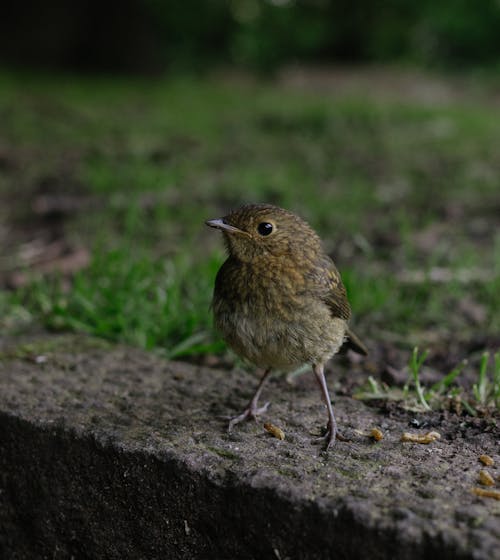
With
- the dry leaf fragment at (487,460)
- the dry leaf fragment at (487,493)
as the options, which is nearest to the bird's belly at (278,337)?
the dry leaf fragment at (487,460)

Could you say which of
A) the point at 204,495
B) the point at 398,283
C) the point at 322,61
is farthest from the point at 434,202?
the point at 322,61

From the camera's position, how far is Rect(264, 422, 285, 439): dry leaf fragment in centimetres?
273

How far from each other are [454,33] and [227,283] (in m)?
16.9

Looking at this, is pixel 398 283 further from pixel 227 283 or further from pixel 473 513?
pixel 473 513

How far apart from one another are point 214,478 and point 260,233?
103cm

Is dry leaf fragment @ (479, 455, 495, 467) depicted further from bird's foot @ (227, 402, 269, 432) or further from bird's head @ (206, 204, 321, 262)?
bird's head @ (206, 204, 321, 262)

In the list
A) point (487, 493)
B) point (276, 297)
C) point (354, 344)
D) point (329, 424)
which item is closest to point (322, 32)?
point (354, 344)

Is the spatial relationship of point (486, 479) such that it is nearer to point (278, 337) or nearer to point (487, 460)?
point (487, 460)

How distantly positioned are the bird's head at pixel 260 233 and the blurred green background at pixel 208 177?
0.78 metres

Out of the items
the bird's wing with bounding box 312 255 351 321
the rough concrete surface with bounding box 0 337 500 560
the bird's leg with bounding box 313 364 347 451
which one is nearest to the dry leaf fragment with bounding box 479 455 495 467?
the rough concrete surface with bounding box 0 337 500 560

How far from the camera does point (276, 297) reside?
288 cm

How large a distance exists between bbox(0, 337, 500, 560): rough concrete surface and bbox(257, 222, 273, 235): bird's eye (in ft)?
2.27

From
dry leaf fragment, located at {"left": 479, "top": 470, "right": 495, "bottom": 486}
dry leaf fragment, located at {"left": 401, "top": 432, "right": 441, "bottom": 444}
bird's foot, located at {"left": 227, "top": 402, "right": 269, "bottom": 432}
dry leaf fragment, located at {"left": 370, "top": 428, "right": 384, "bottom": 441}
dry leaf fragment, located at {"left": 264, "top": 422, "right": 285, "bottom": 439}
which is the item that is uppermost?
dry leaf fragment, located at {"left": 479, "top": 470, "right": 495, "bottom": 486}

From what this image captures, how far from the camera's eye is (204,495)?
7.80ft
